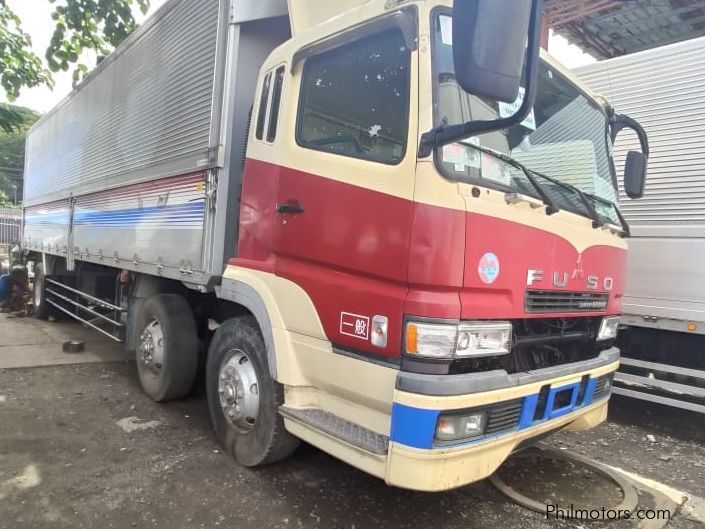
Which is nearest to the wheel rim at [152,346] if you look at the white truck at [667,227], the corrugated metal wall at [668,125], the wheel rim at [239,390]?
the wheel rim at [239,390]

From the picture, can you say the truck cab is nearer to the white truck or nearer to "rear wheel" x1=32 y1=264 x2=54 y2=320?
the white truck

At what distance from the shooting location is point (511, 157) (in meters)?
2.73

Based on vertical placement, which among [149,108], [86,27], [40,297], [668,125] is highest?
[86,27]

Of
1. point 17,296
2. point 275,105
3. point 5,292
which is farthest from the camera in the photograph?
point 5,292

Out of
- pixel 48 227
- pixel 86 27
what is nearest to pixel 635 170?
pixel 86 27

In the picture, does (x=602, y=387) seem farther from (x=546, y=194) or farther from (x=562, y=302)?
(x=546, y=194)

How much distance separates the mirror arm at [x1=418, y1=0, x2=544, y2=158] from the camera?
2094 mm

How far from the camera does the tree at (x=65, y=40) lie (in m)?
6.90

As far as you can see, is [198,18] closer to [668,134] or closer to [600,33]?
[668,134]

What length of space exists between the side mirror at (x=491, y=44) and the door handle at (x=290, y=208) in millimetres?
1239

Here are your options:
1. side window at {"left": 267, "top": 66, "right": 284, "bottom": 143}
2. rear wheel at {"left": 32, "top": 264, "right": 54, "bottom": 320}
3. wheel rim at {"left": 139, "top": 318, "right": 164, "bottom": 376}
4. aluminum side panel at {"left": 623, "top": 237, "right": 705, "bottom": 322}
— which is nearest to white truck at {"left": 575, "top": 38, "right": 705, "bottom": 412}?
aluminum side panel at {"left": 623, "top": 237, "right": 705, "bottom": 322}

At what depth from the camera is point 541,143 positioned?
9.91 feet

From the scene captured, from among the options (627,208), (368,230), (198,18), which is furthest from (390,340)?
(627,208)

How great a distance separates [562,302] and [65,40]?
733cm
